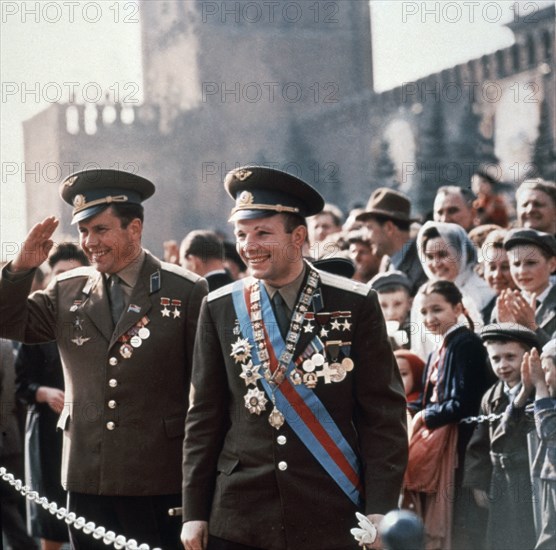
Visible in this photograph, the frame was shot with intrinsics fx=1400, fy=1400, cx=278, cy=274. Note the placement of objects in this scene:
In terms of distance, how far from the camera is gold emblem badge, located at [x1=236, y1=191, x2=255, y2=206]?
206 inches

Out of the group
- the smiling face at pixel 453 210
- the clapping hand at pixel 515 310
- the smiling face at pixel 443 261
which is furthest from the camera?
the smiling face at pixel 453 210

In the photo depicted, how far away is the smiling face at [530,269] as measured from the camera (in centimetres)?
729

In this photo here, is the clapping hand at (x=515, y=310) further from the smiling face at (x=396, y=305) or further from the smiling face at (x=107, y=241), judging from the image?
the smiling face at (x=107, y=241)

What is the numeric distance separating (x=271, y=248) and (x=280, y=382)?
1.60ft

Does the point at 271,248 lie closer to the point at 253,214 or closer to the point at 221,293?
the point at 253,214

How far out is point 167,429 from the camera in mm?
5988

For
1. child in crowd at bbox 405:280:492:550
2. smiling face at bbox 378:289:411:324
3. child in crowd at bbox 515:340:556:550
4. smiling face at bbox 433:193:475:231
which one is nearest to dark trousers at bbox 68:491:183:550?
child in crowd at bbox 405:280:492:550

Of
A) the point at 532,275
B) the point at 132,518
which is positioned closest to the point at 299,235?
the point at 132,518

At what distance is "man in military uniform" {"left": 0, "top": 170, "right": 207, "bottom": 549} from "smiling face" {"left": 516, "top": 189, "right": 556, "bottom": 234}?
282cm

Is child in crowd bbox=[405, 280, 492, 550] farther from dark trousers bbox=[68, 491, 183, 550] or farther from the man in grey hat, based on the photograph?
the man in grey hat

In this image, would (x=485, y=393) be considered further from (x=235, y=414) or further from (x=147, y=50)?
(x=147, y=50)

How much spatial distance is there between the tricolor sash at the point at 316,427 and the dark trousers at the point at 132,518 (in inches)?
45.7

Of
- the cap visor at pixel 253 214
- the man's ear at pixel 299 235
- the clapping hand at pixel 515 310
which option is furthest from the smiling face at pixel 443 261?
the cap visor at pixel 253 214

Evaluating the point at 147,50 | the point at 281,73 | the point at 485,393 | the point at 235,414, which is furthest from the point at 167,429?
the point at 281,73
